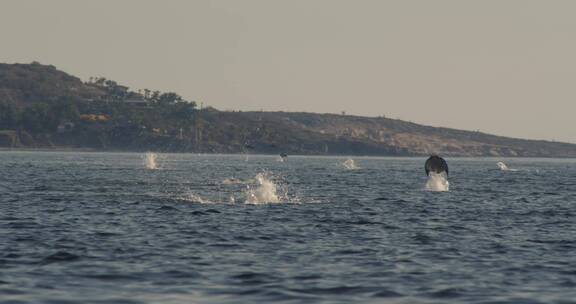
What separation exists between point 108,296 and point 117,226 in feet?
46.9

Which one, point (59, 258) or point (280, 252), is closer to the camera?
point (59, 258)

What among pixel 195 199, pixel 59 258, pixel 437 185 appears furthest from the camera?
pixel 437 185

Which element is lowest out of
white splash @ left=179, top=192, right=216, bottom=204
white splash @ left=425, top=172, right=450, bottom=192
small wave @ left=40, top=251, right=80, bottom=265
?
small wave @ left=40, top=251, right=80, bottom=265

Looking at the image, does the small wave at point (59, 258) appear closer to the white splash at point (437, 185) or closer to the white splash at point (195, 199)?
the white splash at point (195, 199)

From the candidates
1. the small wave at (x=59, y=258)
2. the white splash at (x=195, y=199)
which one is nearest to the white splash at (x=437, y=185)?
the white splash at (x=195, y=199)

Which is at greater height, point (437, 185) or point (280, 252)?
point (437, 185)

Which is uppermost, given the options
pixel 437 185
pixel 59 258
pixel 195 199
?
pixel 437 185

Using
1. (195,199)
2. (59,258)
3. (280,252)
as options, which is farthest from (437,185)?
(59,258)

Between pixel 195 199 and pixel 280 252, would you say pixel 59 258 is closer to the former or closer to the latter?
pixel 280 252

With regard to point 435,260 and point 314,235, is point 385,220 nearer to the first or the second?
point 314,235

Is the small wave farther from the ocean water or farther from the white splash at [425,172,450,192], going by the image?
the white splash at [425,172,450,192]

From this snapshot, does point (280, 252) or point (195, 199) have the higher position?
point (195, 199)

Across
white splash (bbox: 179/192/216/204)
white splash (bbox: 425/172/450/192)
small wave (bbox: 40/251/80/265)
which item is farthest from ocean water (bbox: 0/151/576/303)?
white splash (bbox: 425/172/450/192)

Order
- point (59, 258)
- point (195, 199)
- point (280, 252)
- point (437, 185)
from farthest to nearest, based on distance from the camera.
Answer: point (437, 185) → point (195, 199) → point (280, 252) → point (59, 258)
